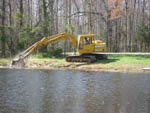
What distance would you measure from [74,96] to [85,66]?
1433cm

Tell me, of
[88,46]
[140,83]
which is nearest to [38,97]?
[140,83]

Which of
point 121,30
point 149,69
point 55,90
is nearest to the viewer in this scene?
point 55,90

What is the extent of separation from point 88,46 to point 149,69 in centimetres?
744

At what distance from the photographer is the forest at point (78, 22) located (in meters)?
41.0

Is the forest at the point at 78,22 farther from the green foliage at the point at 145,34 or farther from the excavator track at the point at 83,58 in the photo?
the excavator track at the point at 83,58

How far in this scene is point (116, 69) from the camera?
27.1 m

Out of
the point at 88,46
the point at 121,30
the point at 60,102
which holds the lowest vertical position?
the point at 60,102

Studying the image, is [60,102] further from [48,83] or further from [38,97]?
[48,83]

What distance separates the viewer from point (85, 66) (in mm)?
28688

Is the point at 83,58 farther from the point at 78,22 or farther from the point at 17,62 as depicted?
the point at 78,22

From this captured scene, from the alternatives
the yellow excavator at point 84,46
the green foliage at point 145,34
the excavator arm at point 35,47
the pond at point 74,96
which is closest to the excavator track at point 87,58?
the yellow excavator at point 84,46

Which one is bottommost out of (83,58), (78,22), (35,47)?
(83,58)

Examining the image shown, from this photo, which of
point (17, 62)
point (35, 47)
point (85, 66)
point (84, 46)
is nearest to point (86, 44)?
point (84, 46)

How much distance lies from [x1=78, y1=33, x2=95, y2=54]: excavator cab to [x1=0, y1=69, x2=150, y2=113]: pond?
11122 mm
